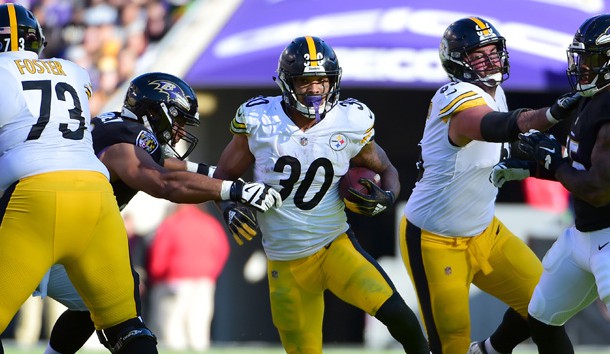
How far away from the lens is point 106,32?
36.7 feet

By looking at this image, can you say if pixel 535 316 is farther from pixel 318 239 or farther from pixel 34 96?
pixel 34 96

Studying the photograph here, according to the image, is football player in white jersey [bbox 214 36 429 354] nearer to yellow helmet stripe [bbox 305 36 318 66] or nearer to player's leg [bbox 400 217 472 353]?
yellow helmet stripe [bbox 305 36 318 66]

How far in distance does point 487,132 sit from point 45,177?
196 centimetres

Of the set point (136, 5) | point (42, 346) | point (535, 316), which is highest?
point (535, 316)

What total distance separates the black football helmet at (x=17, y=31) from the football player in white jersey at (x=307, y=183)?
40.5 inches

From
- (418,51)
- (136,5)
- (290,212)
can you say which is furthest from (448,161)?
(136,5)

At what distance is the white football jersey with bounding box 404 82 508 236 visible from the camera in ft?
18.5

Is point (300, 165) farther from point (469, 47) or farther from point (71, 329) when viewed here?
point (71, 329)

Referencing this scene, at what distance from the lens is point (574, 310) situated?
5.14 metres

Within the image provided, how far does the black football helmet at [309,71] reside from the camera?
5.42 meters

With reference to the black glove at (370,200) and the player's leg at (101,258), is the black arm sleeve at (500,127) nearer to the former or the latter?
the black glove at (370,200)

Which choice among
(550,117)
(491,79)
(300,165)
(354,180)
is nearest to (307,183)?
(300,165)

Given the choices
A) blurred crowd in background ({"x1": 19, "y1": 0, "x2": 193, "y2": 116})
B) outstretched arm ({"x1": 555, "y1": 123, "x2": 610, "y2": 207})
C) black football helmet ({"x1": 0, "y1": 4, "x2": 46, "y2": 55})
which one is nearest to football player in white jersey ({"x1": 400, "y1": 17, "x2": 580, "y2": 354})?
outstretched arm ({"x1": 555, "y1": 123, "x2": 610, "y2": 207})

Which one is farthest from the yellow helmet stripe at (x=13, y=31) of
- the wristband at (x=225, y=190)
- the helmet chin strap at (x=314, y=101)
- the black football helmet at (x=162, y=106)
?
the helmet chin strap at (x=314, y=101)
